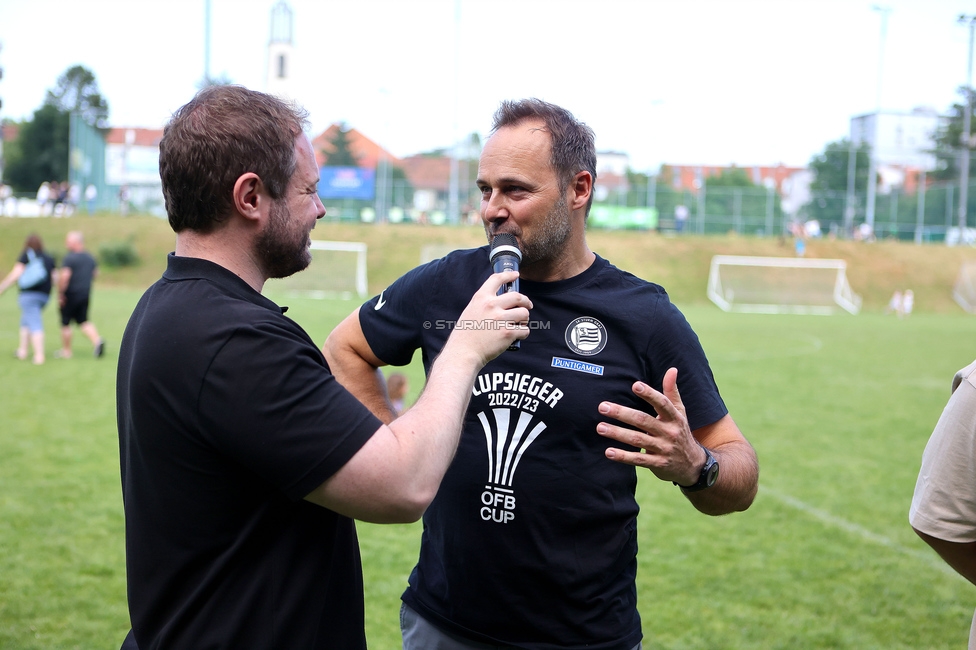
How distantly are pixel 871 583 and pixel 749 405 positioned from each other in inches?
254

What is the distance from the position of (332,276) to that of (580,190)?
34.4 meters

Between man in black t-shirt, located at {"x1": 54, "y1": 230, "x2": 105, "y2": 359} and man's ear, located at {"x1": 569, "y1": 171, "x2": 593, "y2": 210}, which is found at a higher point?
man's ear, located at {"x1": 569, "y1": 171, "x2": 593, "y2": 210}

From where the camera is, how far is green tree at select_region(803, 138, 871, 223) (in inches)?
1999

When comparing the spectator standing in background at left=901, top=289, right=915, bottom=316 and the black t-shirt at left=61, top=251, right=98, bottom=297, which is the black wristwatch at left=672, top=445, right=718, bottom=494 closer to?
the black t-shirt at left=61, top=251, right=98, bottom=297

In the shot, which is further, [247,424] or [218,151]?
[218,151]

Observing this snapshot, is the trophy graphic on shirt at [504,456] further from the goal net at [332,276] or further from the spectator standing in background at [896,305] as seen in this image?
the spectator standing in background at [896,305]

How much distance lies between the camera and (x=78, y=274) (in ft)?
47.1

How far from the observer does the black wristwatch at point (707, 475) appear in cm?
251

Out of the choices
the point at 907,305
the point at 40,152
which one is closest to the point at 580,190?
the point at 907,305

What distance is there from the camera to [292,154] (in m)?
1.99

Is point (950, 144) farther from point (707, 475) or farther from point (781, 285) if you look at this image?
point (707, 475)

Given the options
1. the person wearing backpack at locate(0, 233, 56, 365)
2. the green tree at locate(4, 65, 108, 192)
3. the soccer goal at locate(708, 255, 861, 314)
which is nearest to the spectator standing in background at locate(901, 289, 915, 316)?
the soccer goal at locate(708, 255, 861, 314)

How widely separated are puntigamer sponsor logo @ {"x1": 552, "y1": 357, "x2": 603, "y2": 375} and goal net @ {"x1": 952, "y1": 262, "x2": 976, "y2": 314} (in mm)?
42976

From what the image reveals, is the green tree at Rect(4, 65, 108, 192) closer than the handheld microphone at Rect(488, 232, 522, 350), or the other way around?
the handheld microphone at Rect(488, 232, 522, 350)
